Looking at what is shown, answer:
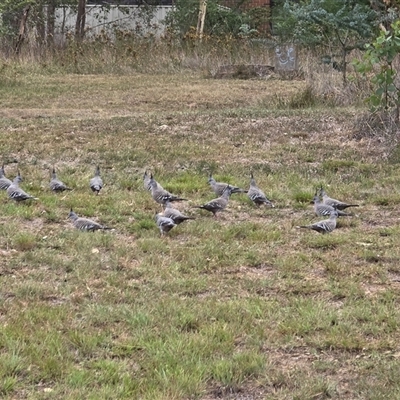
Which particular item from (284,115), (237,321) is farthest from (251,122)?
(237,321)

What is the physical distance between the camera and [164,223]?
5.96 meters

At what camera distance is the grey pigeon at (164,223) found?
234 inches

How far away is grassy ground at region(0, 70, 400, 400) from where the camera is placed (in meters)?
3.68

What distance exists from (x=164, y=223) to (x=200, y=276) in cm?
96

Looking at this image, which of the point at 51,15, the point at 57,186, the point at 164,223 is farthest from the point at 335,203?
the point at 51,15

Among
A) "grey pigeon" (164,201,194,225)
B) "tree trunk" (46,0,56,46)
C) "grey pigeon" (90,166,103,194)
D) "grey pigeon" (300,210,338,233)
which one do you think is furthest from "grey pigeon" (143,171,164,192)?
"tree trunk" (46,0,56,46)

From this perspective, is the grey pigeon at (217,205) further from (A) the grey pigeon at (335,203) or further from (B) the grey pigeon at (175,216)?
(A) the grey pigeon at (335,203)

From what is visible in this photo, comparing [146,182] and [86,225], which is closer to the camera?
[86,225]

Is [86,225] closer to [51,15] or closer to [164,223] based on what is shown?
[164,223]

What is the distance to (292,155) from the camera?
9.16 meters

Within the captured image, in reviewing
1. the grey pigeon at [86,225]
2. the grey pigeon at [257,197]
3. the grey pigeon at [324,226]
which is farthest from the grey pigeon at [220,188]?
the grey pigeon at [86,225]

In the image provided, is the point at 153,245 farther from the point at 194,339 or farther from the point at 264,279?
the point at 194,339

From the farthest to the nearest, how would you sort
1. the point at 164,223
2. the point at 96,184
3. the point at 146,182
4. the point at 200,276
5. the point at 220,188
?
1. the point at 146,182
2. the point at 96,184
3. the point at 220,188
4. the point at 164,223
5. the point at 200,276

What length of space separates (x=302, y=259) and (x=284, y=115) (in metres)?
6.36
